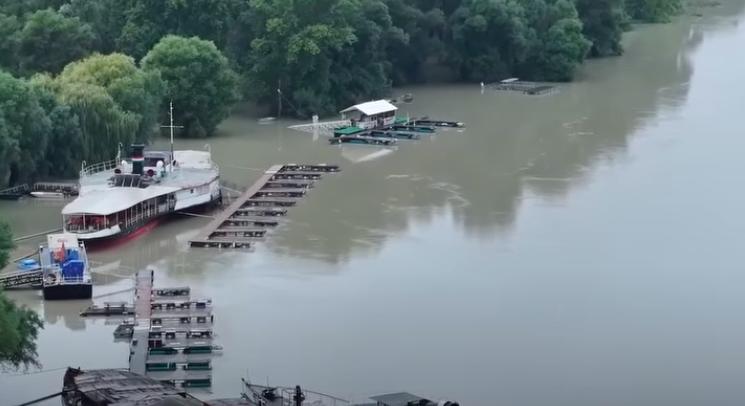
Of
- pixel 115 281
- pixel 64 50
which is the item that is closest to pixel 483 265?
Result: pixel 115 281

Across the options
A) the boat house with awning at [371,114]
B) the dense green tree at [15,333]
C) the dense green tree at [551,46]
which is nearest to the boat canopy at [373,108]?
the boat house with awning at [371,114]

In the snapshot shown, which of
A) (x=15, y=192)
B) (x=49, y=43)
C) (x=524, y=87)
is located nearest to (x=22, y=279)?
(x=15, y=192)

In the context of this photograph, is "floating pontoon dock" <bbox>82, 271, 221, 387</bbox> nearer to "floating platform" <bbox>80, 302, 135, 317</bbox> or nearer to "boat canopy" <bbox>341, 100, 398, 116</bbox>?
"floating platform" <bbox>80, 302, 135, 317</bbox>

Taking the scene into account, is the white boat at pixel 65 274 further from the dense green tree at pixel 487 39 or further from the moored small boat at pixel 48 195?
the dense green tree at pixel 487 39

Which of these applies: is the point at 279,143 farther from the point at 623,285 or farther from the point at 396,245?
the point at 623,285

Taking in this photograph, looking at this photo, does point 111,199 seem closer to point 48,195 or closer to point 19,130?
point 48,195
